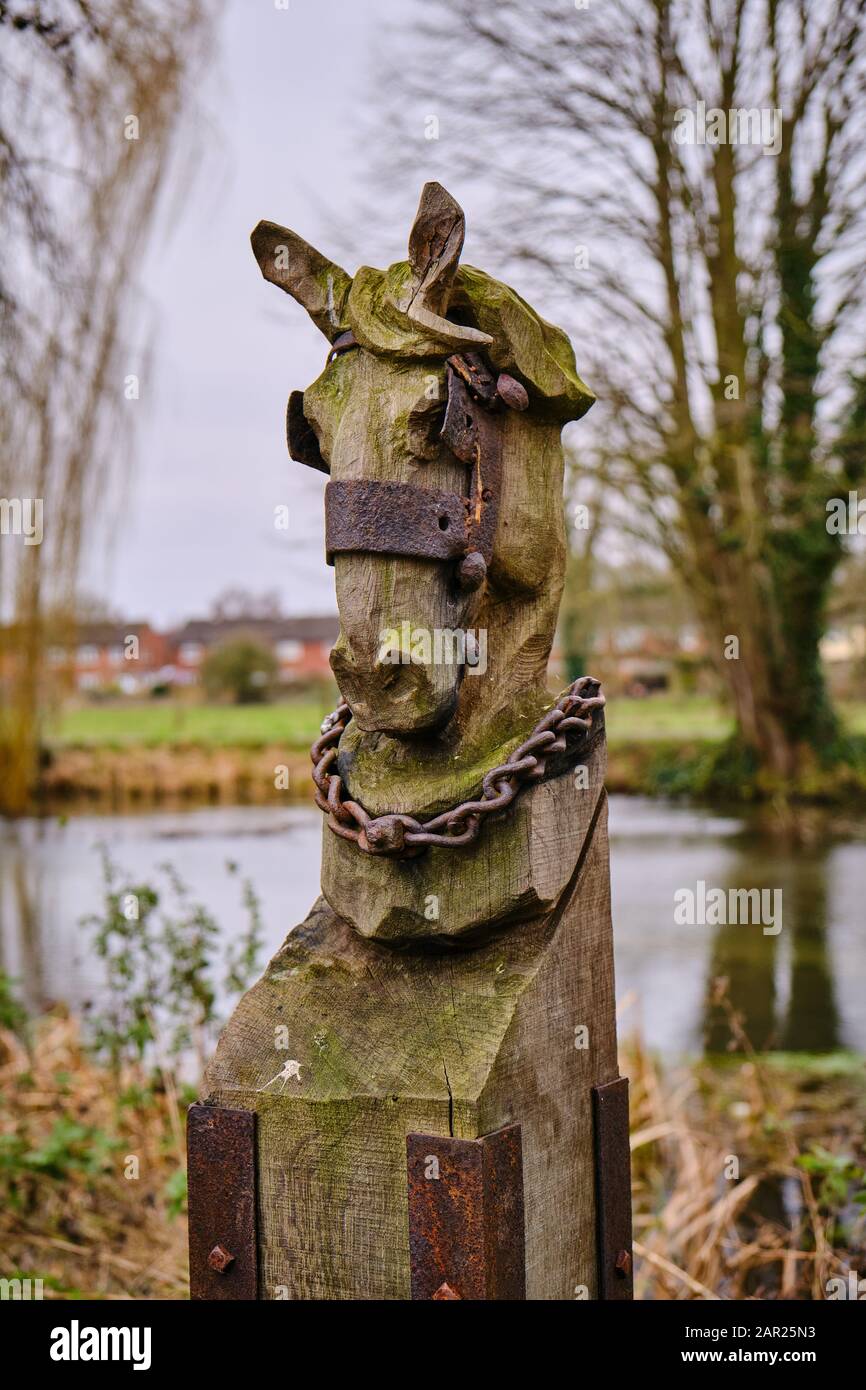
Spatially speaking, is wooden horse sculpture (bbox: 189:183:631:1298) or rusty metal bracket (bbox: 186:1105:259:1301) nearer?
wooden horse sculpture (bbox: 189:183:631:1298)

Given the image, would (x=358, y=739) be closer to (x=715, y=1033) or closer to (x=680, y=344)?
(x=715, y=1033)

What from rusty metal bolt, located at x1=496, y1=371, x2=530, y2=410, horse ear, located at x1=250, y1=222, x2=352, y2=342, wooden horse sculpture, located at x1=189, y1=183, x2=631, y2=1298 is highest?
horse ear, located at x1=250, y1=222, x2=352, y2=342

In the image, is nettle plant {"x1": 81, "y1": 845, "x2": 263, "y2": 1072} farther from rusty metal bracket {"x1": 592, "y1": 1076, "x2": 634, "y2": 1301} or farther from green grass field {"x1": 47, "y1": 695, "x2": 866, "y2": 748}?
green grass field {"x1": 47, "y1": 695, "x2": 866, "y2": 748}

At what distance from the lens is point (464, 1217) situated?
2.25 m

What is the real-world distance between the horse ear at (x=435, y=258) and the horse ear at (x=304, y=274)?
7.9 inches

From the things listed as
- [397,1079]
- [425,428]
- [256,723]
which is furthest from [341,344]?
[256,723]

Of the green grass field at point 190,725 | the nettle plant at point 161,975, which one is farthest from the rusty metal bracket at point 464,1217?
the green grass field at point 190,725

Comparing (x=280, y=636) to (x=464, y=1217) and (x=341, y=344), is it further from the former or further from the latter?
(x=464, y=1217)

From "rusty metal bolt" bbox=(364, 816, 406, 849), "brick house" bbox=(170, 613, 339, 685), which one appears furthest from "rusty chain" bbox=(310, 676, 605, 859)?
"brick house" bbox=(170, 613, 339, 685)

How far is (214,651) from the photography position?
2625cm

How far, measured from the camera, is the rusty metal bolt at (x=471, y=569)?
2.37 metres

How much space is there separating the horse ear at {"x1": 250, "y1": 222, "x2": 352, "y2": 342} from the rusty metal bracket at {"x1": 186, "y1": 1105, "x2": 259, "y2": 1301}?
1.41 metres

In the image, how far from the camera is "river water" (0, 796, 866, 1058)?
7.43 m

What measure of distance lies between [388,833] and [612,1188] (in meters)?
0.86
